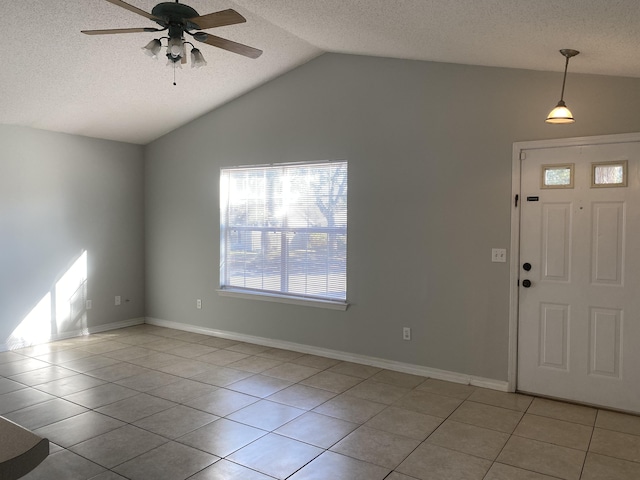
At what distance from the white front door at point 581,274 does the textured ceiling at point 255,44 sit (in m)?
0.73

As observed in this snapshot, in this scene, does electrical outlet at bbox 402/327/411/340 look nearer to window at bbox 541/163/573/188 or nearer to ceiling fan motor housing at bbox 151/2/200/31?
window at bbox 541/163/573/188

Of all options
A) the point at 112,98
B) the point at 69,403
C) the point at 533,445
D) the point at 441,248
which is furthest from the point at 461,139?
the point at 69,403

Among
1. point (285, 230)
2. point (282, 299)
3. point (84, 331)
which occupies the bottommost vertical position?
point (84, 331)

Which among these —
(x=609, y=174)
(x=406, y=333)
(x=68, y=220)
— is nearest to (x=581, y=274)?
(x=609, y=174)

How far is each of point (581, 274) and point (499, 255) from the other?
24.5 inches

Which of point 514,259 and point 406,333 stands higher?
point 514,259

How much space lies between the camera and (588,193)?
3.70 meters

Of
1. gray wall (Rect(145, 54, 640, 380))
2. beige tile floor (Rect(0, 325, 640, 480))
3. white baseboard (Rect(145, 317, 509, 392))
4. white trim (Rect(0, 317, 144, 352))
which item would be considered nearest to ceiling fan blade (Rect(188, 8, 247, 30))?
gray wall (Rect(145, 54, 640, 380))

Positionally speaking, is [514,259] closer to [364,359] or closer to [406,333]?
[406,333]

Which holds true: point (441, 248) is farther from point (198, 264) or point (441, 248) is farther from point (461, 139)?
point (198, 264)

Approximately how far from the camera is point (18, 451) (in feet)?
3.52

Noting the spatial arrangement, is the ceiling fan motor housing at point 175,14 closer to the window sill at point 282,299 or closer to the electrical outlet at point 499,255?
the electrical outlet at point 499,255

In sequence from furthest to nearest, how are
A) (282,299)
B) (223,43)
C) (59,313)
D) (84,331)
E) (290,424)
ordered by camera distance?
(84,331) → (59,313) → (282,299) → (290,424) → (223,43)

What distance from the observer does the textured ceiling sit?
280cm
